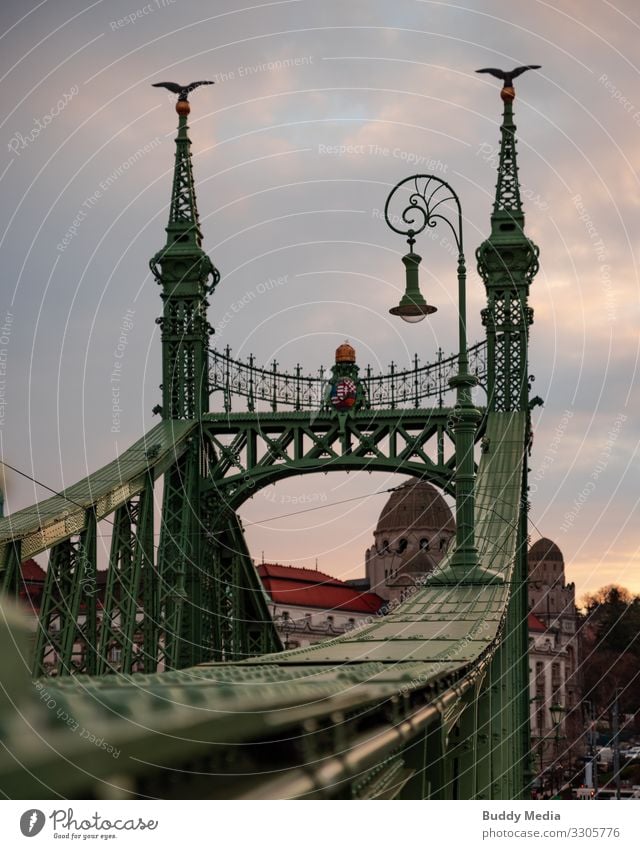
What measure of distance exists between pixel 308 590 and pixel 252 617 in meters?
87.4

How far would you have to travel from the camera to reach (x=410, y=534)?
13812cm

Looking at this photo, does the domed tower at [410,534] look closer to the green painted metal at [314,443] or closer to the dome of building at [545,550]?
the dome of building at [545,550]

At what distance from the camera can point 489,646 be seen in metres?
18.9

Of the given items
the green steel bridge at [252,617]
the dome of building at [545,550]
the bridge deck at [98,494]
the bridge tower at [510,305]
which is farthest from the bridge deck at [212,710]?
the dome of building at [545,550]

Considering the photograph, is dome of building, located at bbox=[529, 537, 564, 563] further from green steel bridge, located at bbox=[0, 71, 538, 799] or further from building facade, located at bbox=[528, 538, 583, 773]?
green steel bridge, located at bbox=[0, 71, 538, 799]

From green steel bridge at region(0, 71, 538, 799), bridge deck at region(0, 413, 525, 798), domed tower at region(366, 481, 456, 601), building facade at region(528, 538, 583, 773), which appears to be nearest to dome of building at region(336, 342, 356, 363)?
green steel bridge at region(0, 71, 538, 799)

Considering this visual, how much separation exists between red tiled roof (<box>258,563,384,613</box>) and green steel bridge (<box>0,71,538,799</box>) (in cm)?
7449

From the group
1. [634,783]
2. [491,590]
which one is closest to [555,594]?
[634,783]

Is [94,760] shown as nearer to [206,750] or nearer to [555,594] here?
[206,750]

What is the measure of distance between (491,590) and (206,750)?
1661 cm

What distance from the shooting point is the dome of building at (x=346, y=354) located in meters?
36.9

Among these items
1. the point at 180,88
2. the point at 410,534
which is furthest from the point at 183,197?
the point at 410,534

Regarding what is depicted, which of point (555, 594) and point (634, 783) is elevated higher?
point (555, 594)
